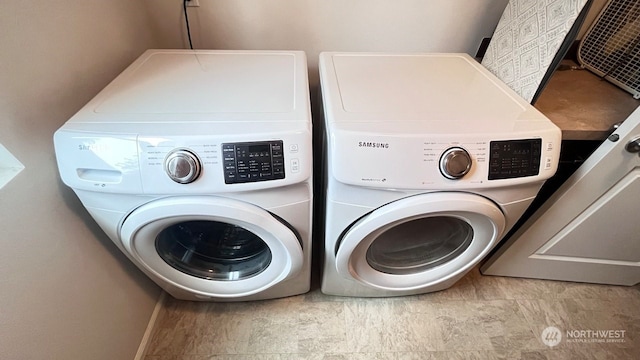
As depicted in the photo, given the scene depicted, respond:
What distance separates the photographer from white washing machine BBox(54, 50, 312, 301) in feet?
2.37

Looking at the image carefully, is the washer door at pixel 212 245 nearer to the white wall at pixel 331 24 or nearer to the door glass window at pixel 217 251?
the door glass window at pixel 217 251

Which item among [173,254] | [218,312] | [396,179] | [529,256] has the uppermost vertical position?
[396,179]

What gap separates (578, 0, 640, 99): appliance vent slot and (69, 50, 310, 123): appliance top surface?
3.80ft

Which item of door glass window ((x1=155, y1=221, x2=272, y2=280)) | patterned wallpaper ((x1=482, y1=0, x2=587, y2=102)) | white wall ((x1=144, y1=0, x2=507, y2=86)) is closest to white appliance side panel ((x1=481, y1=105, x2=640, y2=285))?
patterned wallpaper ((x1=482, y1=0, x2=587, y2=102))

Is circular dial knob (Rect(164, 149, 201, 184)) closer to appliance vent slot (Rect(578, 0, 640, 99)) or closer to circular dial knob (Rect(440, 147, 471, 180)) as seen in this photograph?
circular dial knob (Rect(440, 147, 471, 180))

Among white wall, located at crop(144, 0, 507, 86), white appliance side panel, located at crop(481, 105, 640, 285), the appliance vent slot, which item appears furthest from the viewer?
white wall, located at crop(144, 0, 507, 86)

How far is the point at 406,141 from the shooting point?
2.48ft

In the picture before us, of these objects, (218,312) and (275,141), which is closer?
(275,141)

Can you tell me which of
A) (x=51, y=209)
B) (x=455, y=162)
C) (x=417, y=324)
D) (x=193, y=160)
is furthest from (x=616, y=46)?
(x=51, y=209)

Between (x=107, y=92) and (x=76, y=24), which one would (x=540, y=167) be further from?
(x=76, y=24)

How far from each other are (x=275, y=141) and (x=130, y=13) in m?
0.88

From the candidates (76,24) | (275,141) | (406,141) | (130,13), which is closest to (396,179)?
(406,141)

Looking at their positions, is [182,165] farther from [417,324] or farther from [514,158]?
[417,324]

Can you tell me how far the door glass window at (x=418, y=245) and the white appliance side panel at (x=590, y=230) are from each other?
0.35 m
